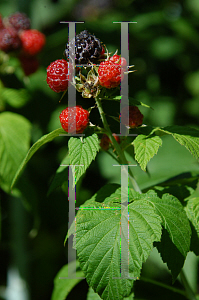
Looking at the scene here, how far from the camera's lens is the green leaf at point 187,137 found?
1.83 feet

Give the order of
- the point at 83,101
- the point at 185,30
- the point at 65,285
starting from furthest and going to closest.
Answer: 1. the point at 185,30
2. the point at 83,101
3. the point at 65,285

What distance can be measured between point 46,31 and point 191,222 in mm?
1735

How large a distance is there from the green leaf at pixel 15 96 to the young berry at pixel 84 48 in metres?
0.84

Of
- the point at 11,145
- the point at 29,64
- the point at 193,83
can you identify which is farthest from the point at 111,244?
the point at 193,83

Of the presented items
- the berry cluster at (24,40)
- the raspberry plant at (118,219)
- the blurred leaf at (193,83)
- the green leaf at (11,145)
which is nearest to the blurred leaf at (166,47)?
the blurred leaf at (193,83)

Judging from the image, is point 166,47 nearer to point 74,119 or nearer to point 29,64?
point 29,64

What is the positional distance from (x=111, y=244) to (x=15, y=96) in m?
1.04

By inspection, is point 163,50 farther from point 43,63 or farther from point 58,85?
point 58,85

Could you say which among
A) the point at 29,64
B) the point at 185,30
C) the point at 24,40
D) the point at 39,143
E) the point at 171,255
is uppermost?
the point at 185,30

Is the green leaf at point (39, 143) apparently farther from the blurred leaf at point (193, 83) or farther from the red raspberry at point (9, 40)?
the blurred leaf at point (193, 83)

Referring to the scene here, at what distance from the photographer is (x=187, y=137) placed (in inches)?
A: 23.5

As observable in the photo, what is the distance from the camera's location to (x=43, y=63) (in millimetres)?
1653

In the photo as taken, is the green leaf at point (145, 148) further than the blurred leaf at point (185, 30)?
No

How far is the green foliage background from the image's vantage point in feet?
4.78
